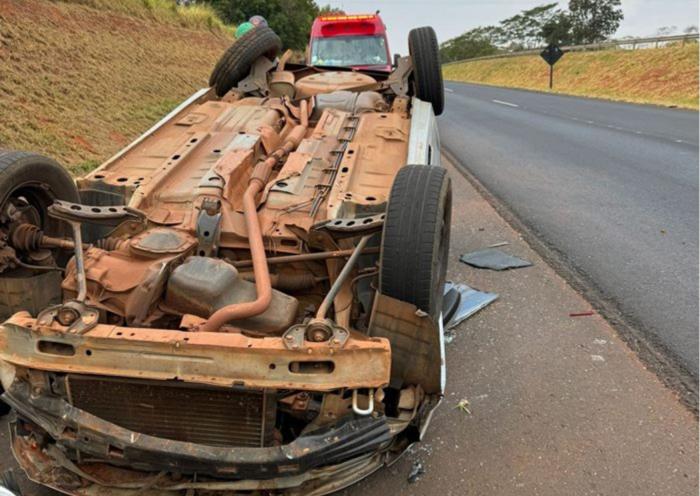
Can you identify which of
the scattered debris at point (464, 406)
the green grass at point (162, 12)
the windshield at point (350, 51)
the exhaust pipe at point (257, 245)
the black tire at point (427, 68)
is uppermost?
the green grass at point (162, 12)

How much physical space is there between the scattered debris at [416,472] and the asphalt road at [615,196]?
6.19 ft

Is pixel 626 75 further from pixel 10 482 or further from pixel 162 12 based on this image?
pixel 10 482

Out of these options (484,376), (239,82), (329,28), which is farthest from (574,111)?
(484,376)

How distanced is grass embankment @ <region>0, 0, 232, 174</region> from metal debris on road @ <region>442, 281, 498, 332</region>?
201 inches

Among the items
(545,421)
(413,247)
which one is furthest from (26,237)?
(545,421)

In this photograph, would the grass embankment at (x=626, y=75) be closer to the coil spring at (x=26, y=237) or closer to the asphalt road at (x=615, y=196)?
the asphalt road at (x=615, y=196)

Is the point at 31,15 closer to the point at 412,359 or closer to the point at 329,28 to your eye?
the point at 329,28

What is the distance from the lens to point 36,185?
3.22 meters

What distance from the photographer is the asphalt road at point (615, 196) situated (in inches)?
178

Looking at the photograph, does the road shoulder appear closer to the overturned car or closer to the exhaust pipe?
the overturned car

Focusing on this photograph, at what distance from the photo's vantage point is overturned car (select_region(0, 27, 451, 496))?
218cm

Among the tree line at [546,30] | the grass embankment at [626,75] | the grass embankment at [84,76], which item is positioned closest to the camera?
the grass embankment at [84,76]

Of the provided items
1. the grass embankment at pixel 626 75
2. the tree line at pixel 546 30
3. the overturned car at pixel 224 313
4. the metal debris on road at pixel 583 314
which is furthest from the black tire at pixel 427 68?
the tree line at pixel 546 30

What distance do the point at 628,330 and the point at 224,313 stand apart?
2873 millimetres
